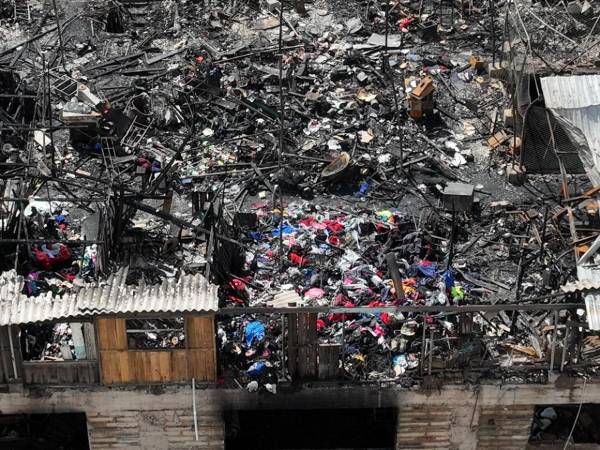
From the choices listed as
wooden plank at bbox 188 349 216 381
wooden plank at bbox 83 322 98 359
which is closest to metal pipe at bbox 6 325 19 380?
wooden plank at bbox 83 322 98 359

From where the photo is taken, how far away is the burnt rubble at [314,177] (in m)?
17.4

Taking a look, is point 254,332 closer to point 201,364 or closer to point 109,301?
point 201,364

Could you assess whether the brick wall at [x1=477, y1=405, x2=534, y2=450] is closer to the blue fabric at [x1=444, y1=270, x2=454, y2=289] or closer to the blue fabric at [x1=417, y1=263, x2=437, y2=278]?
the blue fabric at [x1=444, y1=270, x2=454, y2=289]

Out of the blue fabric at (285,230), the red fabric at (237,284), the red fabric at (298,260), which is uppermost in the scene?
the blue fabric at (285,230)

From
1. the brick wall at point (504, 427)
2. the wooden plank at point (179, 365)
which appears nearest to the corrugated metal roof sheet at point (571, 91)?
the brick wall at point (504, 427)

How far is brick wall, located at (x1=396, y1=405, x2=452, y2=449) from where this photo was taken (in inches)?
673

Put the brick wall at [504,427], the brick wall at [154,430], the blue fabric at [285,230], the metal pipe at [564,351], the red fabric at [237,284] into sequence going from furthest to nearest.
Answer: the blue fabric at [285,230]
the red fabric at [237,284]
the brick wall at [504,427]
the brick wall at [154,430]
the metal pipe at [564,351]

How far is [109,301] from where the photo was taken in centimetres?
1541

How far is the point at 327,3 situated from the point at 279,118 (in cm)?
629

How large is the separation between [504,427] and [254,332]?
4388 mm

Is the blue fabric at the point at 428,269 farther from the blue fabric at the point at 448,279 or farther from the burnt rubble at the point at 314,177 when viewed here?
the blue fabric at the point at 448,279

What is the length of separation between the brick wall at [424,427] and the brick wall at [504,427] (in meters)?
0.58

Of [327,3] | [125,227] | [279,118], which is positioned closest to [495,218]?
[279,118]

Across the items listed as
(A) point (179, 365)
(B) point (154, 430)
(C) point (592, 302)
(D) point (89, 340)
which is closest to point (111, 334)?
(D) point (89, 340)
